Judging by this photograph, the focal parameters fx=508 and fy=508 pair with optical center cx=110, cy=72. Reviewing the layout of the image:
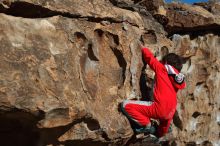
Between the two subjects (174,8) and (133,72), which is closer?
(133,72)

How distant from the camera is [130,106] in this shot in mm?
8836

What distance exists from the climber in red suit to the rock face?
0.25m

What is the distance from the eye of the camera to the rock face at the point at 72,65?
7410mm

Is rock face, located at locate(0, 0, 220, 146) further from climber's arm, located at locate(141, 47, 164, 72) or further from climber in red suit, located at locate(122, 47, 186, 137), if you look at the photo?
climber in red suit, located at locate(122, 47, 186, 137)

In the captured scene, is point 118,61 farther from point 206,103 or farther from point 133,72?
point 206,103

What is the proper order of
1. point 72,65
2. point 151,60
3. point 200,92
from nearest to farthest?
1. point 72,65
2. point 151,60
3. point 200,92

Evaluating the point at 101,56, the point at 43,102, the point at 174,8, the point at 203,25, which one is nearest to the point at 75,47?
the point at 101,56

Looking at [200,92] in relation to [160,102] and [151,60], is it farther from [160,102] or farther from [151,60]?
[160,102]

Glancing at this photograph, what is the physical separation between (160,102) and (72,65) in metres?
1.81

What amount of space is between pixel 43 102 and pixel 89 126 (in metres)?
1.18

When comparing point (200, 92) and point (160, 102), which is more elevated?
point (160, 102)

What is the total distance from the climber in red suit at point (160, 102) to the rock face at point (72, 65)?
25 centimetres

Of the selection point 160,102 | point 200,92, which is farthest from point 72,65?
point 200,92

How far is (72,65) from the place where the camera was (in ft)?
26.5
